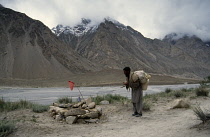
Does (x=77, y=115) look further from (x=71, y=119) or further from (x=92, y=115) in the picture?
(x=92, y=115)

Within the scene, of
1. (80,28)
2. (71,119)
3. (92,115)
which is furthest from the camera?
(80,28)

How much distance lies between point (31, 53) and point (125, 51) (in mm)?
44885

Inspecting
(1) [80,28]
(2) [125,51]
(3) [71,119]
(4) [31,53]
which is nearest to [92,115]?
(3) [71,119]

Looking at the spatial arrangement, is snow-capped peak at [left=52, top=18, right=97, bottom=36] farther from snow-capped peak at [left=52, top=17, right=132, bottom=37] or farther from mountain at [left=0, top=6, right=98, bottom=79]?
mountain at [left=0, top=6, right=98, bottom=79]

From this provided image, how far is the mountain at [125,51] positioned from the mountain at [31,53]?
40.6 ft

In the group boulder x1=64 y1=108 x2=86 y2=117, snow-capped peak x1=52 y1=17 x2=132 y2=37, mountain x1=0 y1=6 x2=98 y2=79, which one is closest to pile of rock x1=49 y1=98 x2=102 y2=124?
boulder x1=64 y1=108 x2=86 y2=117

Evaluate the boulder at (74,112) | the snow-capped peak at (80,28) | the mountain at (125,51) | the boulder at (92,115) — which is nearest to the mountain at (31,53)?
the mountain at (125,51)

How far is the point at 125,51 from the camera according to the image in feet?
335

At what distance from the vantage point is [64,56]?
270 feet

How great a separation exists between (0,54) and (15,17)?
21.4 m

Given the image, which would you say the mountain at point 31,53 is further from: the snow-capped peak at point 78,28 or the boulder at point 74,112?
the boulder at point 74,112

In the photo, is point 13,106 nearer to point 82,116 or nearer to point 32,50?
point 82,116

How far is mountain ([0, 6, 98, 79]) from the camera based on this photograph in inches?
2689

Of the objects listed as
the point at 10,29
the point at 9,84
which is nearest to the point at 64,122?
the point at 9,84
